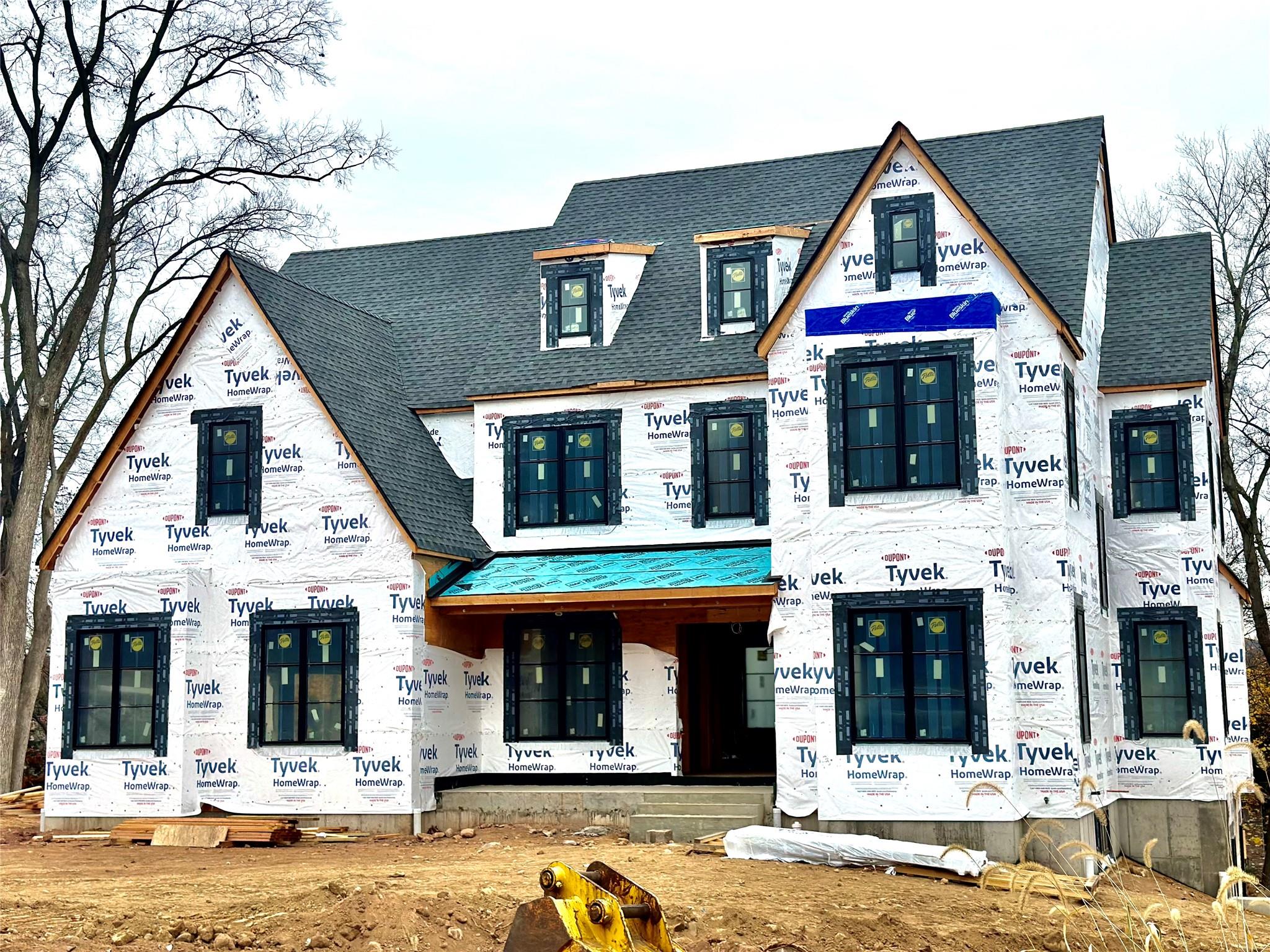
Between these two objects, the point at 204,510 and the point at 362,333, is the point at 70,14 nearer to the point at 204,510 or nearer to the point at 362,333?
the point at 362,333

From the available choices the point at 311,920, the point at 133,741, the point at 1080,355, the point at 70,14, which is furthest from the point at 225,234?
the point at 311,920

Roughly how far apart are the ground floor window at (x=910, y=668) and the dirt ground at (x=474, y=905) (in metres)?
2.21

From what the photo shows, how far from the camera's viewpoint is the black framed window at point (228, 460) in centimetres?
2203

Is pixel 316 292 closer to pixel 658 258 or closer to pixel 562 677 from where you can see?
pixel 658 258

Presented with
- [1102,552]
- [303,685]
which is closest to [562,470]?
[303,685]

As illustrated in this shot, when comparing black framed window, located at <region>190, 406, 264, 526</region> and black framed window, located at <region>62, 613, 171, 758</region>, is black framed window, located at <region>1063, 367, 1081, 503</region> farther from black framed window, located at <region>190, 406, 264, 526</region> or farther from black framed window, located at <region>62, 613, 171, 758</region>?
black framed window, located at <region>62, 613, 171, 758</region>

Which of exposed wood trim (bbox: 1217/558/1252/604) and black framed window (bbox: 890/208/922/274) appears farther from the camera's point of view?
exposed wood trim (bbox: 1217/558/1252/604)

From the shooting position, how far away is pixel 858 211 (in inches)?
787

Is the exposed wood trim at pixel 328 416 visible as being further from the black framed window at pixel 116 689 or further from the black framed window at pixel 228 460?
the black framed window at pixel 116 689

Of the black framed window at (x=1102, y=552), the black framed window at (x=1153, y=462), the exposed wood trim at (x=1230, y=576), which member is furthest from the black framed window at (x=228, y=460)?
the exposed wood trim at (x=1230, y=576)

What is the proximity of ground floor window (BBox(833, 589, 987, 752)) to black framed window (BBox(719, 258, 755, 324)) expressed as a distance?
574 centimetres

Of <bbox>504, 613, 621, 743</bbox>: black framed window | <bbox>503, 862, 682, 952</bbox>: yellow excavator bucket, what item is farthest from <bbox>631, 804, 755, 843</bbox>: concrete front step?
<bbox>503, 862, 682, 952</bbox>: yellow excavator bucket

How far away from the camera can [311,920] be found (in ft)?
Result: 41.7

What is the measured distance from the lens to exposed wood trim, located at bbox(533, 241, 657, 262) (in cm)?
2409
